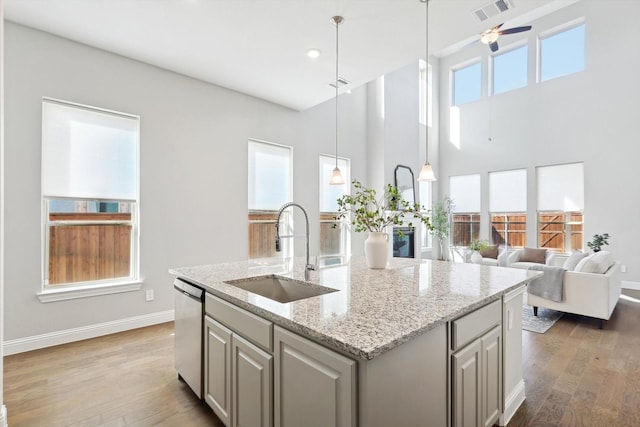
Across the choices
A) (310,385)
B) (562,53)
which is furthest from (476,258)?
(310,385)

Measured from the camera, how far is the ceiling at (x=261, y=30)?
266cm

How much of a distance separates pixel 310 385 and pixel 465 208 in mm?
7965

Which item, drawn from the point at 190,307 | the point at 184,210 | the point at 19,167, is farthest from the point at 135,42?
the point at 190,307

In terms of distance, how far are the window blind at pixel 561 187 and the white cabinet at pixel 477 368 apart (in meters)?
6.17

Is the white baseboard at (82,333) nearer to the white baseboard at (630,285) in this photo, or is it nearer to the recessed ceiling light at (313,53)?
the recessed ceiling light at (313,53)

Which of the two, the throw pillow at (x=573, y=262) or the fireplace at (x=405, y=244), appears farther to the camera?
the fireplace at (x=405, y=244)

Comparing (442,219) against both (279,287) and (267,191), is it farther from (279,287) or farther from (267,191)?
(279,287)

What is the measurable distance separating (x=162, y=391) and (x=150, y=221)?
2.07m

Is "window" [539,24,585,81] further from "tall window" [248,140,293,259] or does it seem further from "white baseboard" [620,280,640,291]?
"tall window" [248,140,293,259]

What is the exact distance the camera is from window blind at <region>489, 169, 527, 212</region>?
7070mm

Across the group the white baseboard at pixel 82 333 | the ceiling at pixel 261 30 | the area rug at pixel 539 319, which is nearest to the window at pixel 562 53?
the ceiling at pixel 261 30

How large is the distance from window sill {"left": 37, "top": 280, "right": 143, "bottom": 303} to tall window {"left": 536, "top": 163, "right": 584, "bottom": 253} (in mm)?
7598

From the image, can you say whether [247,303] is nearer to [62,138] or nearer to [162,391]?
[162,391]

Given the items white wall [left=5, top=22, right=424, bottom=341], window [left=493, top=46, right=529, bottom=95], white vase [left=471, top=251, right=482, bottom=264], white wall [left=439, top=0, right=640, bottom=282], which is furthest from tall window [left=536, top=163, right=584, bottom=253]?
white wall [left=5, top=22, right=424, bottom=341]
